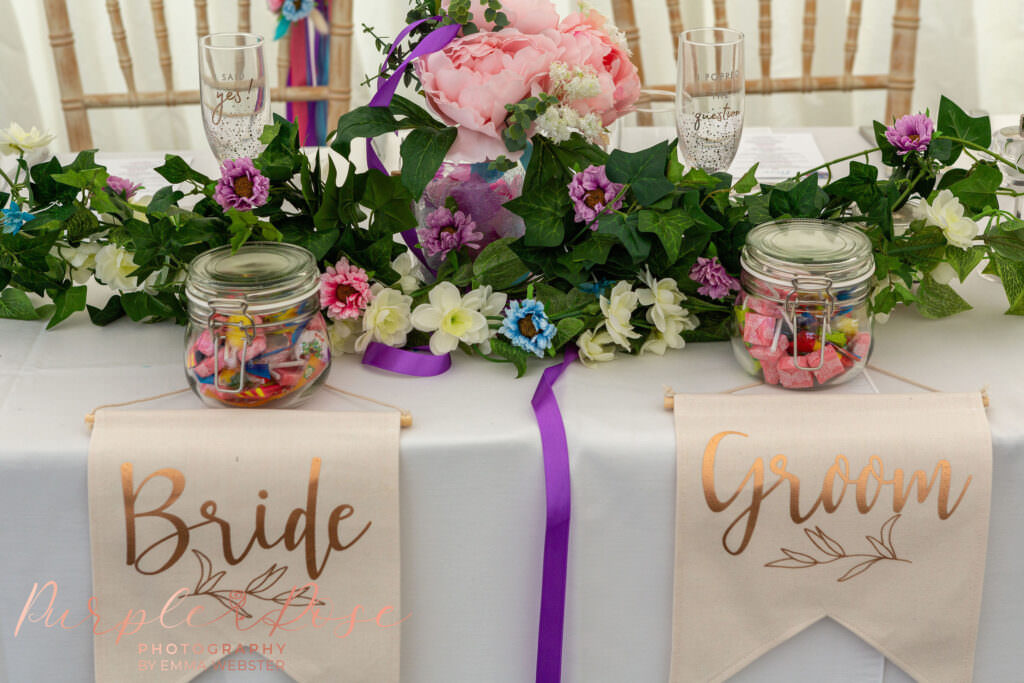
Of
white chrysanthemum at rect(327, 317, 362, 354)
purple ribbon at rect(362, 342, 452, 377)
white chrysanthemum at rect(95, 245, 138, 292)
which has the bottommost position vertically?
purple ribbon at rect(362, 342, 452, 377)

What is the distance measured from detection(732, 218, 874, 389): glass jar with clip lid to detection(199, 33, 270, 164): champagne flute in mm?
598

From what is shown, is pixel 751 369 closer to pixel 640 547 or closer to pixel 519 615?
pixel 640 547

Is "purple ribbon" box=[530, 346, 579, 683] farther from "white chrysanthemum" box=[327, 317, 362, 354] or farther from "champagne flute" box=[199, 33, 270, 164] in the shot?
"champagne flute" box=[199, 33, 270, 164]

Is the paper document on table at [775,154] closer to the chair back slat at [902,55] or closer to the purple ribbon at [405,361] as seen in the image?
the chair back slat at [902,55]

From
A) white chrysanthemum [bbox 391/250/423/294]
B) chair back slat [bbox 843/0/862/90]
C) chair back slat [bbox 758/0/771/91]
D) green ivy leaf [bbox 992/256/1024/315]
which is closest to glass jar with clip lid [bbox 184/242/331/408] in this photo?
white chrysanthemum [bbox 391/250/423/294]

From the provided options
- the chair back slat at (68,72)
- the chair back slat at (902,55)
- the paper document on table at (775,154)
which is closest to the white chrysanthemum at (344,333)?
the paper document on table at (775,154)

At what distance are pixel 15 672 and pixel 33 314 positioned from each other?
1.13ft

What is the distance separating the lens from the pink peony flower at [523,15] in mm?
909

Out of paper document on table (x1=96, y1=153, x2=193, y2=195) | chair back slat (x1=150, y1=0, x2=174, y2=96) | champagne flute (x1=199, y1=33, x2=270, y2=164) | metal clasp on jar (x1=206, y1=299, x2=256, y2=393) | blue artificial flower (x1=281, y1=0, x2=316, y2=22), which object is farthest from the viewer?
blue artificial flower (x1=281, y1=0, x2=316, y2=22)

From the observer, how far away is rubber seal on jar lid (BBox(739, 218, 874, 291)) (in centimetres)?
82

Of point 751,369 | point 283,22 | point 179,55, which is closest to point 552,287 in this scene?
point 751,369

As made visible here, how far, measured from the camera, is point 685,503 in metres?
0.82

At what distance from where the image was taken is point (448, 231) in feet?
3.13

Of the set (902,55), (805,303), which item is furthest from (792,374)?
(902,55)
